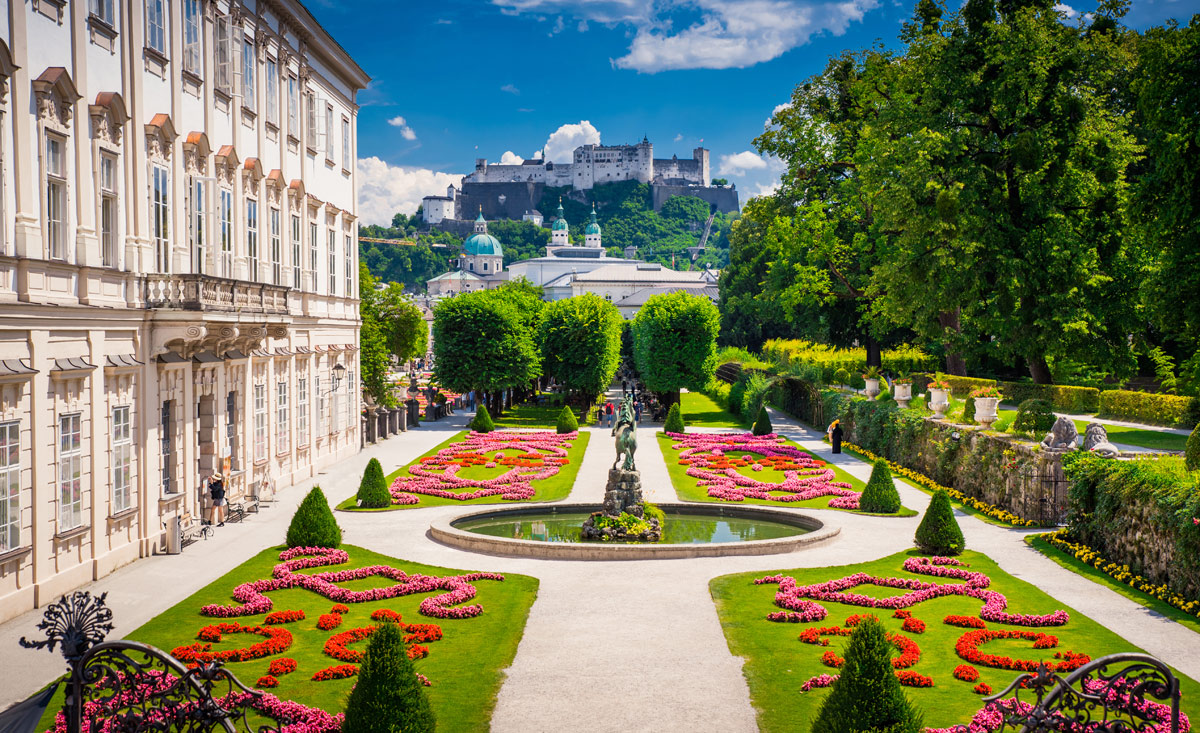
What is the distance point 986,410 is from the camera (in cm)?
3011

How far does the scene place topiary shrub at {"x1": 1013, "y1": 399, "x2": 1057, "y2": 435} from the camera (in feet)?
88.4

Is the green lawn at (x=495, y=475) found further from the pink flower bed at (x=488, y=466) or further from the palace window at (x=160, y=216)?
the palace window at (x=160, y=216)

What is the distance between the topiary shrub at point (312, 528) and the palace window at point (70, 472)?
13.9ft

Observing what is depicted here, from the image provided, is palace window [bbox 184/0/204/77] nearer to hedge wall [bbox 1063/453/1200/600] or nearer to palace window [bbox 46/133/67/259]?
palace window [bbox 46/133/67/259]

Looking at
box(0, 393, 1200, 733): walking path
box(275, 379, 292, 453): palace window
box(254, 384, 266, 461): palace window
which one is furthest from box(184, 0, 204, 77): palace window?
box(0, 393, 1200, 733): walking path

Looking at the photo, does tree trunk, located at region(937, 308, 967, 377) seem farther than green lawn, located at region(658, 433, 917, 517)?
Yes

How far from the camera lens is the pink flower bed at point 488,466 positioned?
29828 mm

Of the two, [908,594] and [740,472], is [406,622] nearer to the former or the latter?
[908,594]

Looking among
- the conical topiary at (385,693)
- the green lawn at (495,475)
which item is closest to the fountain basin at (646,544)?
the green lawn at (495,475)

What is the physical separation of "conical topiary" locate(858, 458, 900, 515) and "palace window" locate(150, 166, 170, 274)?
58.5 ft

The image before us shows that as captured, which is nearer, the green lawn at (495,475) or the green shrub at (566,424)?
the green lawn at (495,475)

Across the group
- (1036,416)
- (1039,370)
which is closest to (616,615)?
(1036,416)

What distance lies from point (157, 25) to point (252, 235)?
307 inches

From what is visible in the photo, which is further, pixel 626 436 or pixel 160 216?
pixel 626 436
